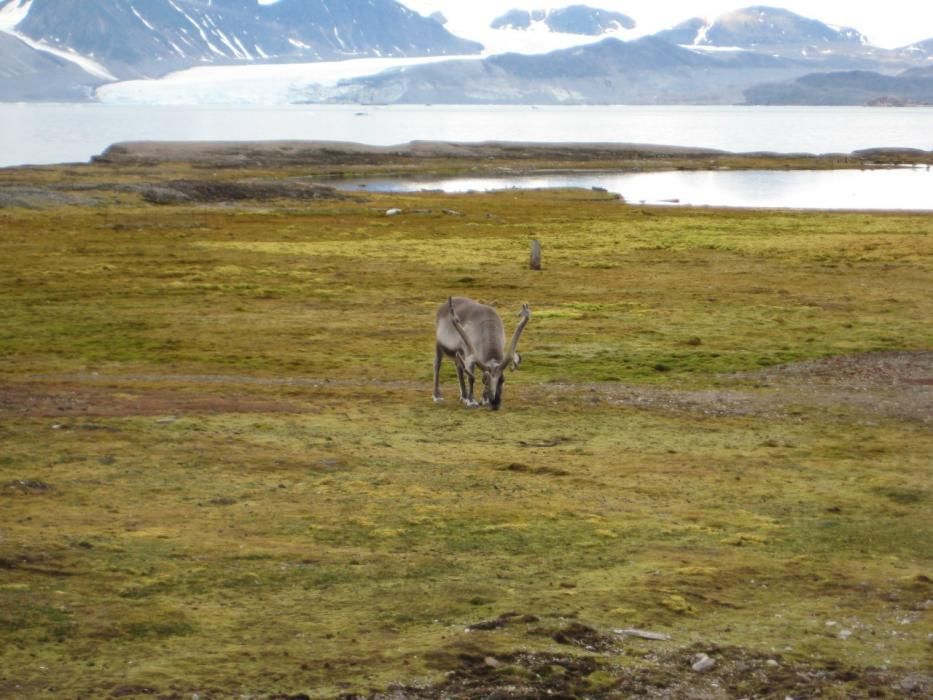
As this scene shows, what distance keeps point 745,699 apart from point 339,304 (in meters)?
31.0

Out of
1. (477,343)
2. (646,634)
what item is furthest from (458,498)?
(477,343)

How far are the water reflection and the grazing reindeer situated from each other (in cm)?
6857

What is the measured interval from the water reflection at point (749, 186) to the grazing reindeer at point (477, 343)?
68573mm

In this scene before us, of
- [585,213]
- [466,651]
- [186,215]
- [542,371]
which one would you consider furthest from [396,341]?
[585,213]

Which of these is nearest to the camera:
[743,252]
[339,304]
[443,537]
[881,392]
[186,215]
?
[443,537]

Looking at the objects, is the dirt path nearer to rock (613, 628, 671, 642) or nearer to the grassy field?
the grassy field

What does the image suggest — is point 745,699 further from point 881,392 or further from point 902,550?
point 881,392

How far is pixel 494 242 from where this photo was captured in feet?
199

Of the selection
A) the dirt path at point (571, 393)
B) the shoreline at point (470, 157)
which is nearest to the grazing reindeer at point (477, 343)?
the dirt path at point (571, 393)

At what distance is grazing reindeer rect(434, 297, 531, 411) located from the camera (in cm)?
2342

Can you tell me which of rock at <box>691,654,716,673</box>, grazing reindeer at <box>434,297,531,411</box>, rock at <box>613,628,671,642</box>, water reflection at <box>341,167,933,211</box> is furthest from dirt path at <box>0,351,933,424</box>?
water reflection at <box>341,167,933,211</box>

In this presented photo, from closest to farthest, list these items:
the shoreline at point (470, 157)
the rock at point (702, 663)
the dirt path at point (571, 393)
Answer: the rock at point (702, 663)
the dirt path at point (571, 393)
the shoreline at point (470, 157)

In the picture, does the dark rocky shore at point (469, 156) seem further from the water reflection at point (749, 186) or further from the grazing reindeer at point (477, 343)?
the grazing reindeer at point (477, 343)

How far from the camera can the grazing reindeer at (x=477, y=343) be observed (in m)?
23.4
